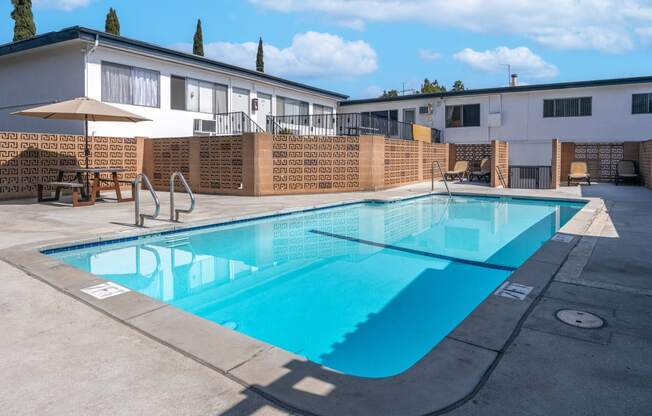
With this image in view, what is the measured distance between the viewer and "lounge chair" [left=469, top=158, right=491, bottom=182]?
19.1m

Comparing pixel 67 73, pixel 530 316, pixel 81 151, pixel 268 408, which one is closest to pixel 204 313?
pixel 268 408

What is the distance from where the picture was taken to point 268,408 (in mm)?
2121

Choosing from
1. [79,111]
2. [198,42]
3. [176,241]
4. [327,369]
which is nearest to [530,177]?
[176,241]

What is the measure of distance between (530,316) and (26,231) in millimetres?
6728

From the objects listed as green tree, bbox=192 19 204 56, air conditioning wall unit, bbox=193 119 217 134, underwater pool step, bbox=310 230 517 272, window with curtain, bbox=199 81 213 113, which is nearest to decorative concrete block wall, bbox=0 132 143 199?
air conditioning wall unit, bbox=193 119 217 134

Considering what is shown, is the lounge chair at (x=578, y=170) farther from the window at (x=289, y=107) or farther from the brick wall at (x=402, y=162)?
the window at (x=289, y=107)

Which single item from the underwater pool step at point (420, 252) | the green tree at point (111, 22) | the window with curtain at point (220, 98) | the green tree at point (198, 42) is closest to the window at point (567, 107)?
the window with curtain at point (220, 98)

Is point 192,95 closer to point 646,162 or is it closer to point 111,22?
point 111,22

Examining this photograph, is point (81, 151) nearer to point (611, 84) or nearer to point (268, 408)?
point (268, 408)

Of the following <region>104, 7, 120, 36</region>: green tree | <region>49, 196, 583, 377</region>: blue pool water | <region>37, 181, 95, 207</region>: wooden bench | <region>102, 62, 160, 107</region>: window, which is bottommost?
<region>49, 196, 583, 377</region>: blue pool water

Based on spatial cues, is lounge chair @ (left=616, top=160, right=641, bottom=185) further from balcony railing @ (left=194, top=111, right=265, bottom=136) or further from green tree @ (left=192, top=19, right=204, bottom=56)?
green tree @ (left=192, top=19, right=204, bottom=56)

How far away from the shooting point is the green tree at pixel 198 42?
2731 centimetres

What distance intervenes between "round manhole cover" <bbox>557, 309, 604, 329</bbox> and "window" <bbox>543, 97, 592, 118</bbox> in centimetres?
1904

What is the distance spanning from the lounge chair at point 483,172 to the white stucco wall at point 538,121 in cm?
208
